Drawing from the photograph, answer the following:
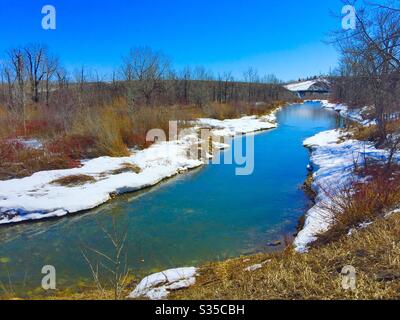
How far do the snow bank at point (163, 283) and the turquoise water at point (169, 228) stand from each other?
86cm

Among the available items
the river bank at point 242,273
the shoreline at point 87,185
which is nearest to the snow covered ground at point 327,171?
the river bank at point 242,273

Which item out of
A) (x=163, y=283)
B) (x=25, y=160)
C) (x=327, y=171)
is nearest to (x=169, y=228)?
(x=163, y=283)

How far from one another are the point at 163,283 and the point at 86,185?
784 cm

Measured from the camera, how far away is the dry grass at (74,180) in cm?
1254

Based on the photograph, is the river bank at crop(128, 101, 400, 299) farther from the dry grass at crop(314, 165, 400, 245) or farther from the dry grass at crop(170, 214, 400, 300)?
the dry grass at crop(314, 165, 400, 245)

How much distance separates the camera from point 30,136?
19766mm

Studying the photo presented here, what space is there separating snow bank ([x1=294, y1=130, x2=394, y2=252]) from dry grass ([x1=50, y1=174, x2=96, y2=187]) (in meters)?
8.36

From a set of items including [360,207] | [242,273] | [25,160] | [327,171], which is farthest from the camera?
[25,160]

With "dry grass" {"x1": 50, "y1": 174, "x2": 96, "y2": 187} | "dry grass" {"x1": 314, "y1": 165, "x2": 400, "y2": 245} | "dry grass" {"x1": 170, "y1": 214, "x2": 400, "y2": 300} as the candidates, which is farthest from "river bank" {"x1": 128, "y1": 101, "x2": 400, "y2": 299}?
"dry grass" {"x1": 50, "y1": 174, "x2": 96, "y2": 187}

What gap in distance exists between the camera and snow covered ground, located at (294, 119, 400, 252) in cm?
766

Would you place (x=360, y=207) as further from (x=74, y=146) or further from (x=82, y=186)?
(x=74, y=146)

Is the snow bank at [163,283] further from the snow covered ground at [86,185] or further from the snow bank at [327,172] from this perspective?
the snow covered ground at [86,185]

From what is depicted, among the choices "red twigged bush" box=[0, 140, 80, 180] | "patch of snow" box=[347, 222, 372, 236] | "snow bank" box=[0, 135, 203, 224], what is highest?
"red twigged bush" box=[0, 140, 80, 180]

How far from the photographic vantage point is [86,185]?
41.5 feet
